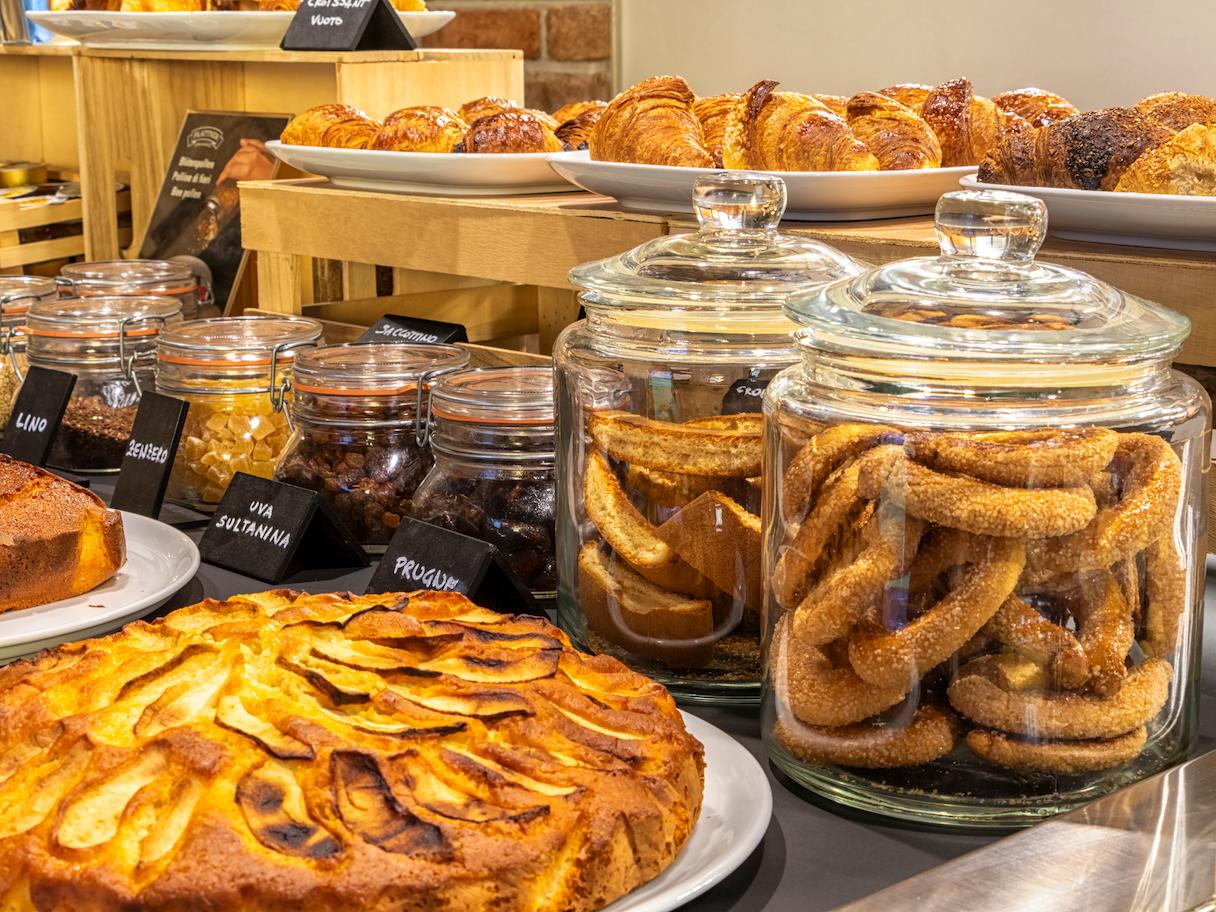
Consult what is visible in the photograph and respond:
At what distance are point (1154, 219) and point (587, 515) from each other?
0.42 m

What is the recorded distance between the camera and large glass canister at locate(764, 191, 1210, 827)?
694 millimetres

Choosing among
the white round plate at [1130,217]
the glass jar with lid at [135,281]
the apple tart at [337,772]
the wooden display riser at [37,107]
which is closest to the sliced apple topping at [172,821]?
the apple tart at [337,772]

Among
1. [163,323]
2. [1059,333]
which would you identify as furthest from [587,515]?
[163,323]

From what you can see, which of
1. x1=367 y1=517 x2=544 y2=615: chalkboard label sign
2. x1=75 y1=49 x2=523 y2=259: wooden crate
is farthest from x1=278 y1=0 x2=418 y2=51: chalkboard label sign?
x1=367 y1=517 x2=544 y2=615: chalkboard label sign

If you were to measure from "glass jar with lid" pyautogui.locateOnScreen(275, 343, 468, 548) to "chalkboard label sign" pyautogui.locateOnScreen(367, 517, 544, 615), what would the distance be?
0.69 ft

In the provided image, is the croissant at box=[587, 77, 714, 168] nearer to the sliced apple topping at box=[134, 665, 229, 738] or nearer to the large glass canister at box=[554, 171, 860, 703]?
the large glass canister at box=[554, 171, 860, 703]

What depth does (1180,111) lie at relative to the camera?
1087 mm

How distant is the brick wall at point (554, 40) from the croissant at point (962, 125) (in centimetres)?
159

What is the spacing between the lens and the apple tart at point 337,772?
59 cm

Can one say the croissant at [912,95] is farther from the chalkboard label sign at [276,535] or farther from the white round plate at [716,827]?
the white round plate at [716,827]

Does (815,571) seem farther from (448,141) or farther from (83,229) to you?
(83,229)

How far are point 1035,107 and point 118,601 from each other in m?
0.92

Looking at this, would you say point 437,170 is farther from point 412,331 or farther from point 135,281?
point 135,281

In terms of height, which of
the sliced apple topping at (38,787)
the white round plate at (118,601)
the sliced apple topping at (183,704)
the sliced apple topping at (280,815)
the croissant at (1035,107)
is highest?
the croissant at (1035,107)
